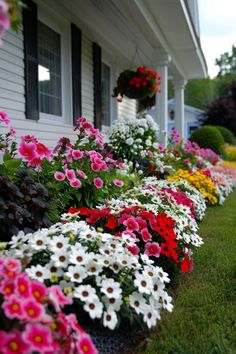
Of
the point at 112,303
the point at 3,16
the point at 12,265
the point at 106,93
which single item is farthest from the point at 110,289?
the point at 106,93

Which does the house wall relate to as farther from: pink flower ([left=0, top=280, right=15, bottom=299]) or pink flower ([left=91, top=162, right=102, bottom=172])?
pink flower ([left=0, top=280, right=15, bottom=299])

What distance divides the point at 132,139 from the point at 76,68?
1.54 meters

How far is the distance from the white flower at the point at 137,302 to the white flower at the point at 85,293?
0.80ft

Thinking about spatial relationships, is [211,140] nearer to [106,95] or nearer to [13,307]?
[106,95]

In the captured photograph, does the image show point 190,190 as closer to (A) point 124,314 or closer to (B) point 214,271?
(B) point 214,271

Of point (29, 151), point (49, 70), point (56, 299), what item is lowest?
point (56, 299)

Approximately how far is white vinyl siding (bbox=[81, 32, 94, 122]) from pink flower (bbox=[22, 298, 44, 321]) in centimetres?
598

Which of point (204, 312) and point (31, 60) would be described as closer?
point (204, 312)

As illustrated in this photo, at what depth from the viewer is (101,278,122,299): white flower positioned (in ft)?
6.11

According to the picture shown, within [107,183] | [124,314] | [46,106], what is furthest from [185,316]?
[46,106]

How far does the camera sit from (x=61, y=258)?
1962 millimetres

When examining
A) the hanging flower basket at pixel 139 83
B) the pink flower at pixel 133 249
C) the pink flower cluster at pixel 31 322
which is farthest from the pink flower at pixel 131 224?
the hanging flower basket at pixel 139 83

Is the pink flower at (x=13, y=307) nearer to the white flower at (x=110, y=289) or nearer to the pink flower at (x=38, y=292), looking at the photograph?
the pink flower at (x=38, y=292)

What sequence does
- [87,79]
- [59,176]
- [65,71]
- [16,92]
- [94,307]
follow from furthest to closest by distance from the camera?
[87,79] → [65,71] → [16,92] → [59,176] → [94,307]
